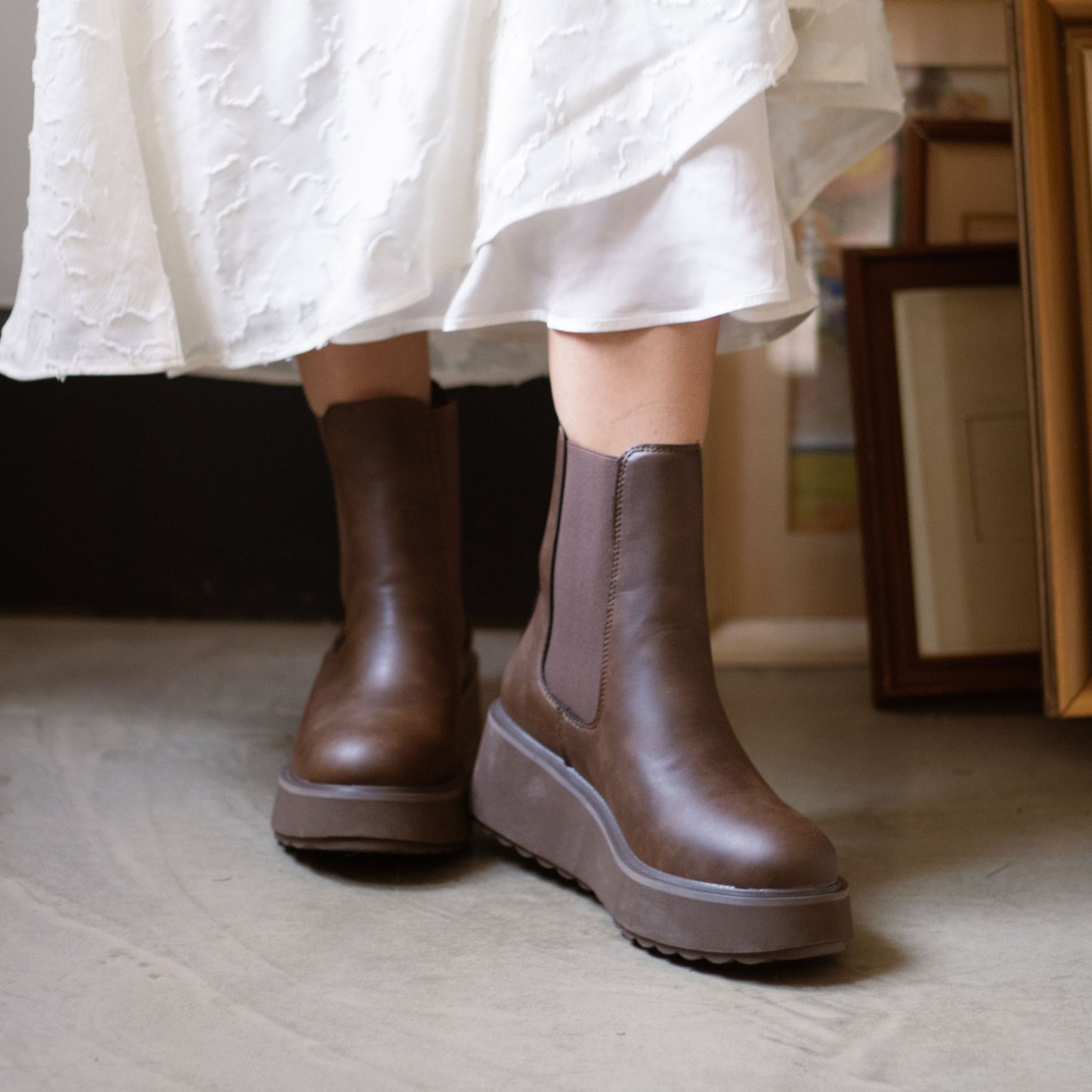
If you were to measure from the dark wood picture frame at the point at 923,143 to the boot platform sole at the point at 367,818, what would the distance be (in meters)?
0.89

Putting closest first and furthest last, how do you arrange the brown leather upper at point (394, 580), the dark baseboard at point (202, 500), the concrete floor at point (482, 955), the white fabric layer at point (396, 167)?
the concrete floor at point (482, 955)
the white fabric layer at point (396, 167)
the brown leather upper at point (394, 580)
the dark baseboard at point (202, 500)

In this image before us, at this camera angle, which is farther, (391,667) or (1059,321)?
(1059,321)

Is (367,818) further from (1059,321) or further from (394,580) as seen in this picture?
(1059,321)

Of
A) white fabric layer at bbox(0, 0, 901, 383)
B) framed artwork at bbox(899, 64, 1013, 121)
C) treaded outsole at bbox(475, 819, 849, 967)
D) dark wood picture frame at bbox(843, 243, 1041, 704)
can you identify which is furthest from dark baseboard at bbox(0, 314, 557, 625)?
treaded outsole at bbox(475, 819, 849, 967)

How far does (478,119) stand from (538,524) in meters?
0.80

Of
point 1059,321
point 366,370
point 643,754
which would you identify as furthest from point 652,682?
point 1059,321

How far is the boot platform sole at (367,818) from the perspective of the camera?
68cm

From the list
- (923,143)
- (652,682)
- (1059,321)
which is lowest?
(652,682)

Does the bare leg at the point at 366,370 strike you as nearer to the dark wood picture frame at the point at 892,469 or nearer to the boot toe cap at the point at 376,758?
the boot toe cap at the point at 376,758

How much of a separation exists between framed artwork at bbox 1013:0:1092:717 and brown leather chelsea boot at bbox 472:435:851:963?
0.43 m

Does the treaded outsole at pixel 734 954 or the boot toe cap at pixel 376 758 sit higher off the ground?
the boot toe cap at pixel 376 758

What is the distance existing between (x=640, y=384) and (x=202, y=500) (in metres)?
0.96

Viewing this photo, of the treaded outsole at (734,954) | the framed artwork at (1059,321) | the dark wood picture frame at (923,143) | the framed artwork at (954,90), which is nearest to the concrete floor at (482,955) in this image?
the treaded outsole at (734,954)

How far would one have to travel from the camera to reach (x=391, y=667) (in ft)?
2.51
